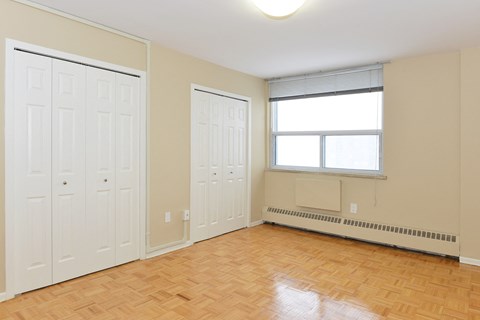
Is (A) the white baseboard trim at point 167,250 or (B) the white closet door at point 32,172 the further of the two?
(A) the white baseboard trim at point 167,250

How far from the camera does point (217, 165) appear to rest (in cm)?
434

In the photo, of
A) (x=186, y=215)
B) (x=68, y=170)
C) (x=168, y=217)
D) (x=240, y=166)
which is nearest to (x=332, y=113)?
(x=240, y=166)

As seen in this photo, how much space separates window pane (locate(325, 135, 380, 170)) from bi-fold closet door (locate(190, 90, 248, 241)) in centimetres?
124

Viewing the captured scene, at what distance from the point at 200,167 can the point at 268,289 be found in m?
1.85

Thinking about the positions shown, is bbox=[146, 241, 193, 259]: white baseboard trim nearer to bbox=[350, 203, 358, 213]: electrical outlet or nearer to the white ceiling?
bbox=[350, 203, 358, 213]: electrical outlet

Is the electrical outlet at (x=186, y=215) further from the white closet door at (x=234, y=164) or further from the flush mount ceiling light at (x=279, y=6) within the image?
the flush mount ceiling light at (x=279, y=6)

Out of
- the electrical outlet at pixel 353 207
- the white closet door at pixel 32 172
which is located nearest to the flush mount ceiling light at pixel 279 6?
the white closet door at pixel 32 172

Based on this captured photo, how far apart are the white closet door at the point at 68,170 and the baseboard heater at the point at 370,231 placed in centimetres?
288

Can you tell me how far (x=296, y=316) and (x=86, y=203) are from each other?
205 cm

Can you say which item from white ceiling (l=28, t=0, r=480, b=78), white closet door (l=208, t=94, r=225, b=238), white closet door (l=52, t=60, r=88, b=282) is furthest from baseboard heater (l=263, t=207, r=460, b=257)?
white closet door (l=52, t=60, r=88, b=282)

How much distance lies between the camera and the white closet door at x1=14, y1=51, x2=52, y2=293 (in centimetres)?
249

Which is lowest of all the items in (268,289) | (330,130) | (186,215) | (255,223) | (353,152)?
(268,289)

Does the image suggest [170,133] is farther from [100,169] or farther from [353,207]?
[353,207]

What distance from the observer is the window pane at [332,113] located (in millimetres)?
4117
